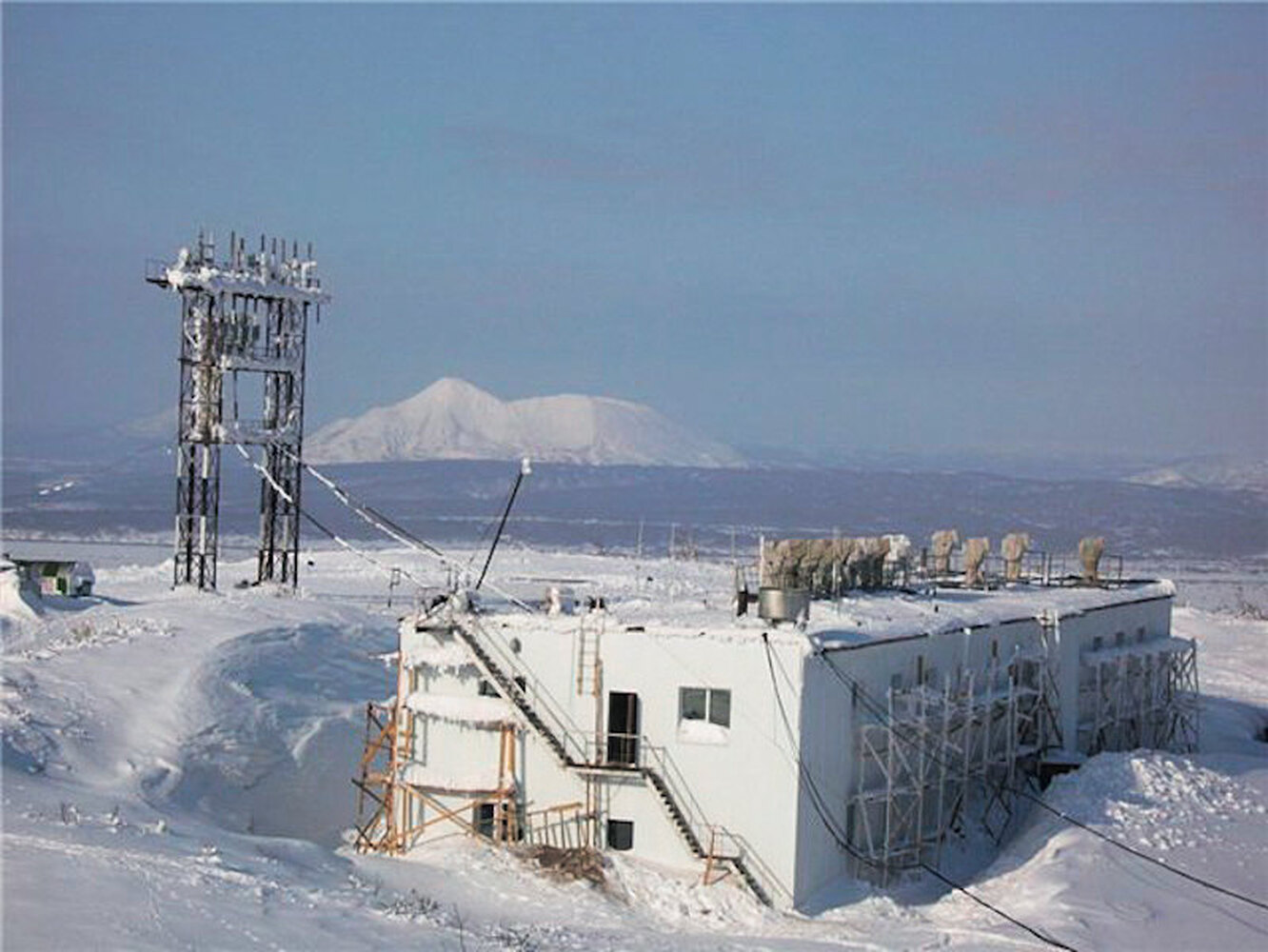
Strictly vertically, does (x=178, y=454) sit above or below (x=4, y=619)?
above

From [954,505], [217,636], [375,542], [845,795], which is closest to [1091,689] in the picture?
[845,795]

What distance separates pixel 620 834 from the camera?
2673cm

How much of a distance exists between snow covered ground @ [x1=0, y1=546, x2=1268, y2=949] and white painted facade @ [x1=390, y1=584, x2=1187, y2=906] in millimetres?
1007

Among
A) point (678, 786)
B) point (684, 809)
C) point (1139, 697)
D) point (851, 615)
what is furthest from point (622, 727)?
point (1139, 697)

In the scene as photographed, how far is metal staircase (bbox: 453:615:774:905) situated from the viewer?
2567 cm

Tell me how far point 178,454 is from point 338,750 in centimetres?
1507

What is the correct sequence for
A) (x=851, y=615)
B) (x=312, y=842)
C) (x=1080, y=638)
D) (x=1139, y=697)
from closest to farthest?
1. (x=851, y=615)
2. (x=312, y=842)
3. (x=1080, y=638)
4. (x=1139, y=697)

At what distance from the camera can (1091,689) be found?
38.1 meters

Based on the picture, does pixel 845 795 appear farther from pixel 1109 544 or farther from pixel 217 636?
pixel 1109 544

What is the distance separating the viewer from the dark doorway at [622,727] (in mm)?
26578

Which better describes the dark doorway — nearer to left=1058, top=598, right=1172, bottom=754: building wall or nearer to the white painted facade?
the white painted facade

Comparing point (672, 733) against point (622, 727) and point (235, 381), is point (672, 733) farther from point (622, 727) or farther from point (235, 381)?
point (235, 381)

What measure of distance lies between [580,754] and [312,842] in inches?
261

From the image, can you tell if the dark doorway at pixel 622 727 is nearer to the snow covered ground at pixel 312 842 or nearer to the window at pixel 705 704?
the window at pixel 705 704
